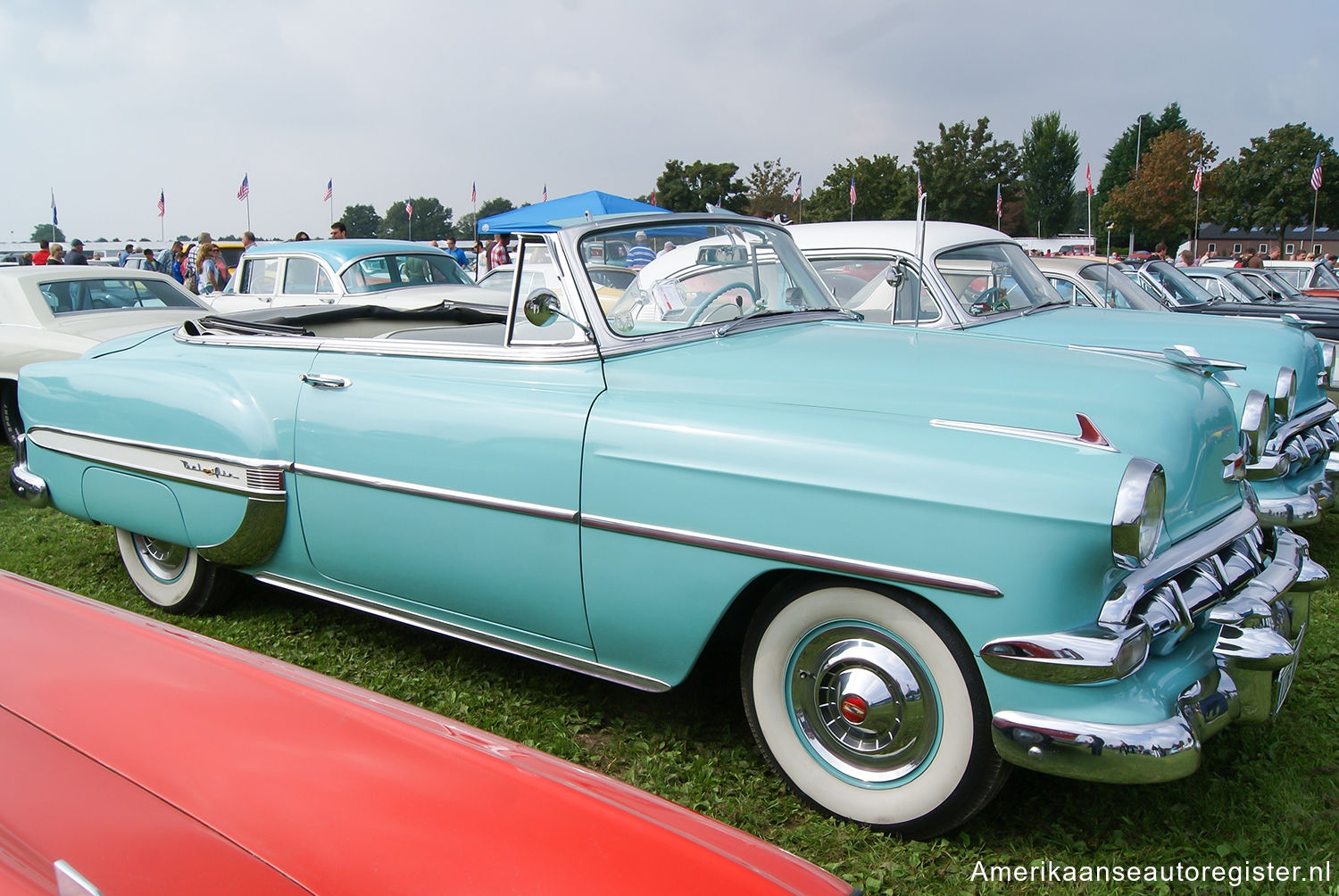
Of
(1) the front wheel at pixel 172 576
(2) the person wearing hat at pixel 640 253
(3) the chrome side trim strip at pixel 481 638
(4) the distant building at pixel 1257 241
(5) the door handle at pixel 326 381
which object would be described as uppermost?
(4) the distant building at pixel 1257 241

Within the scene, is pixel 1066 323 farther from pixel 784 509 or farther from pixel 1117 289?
pixel 784 509

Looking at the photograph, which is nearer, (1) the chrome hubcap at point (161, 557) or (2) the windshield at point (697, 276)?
(2) the windshield at point (697, 276)

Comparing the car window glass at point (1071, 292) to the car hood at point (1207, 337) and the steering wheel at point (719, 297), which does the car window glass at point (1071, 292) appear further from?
the steering wheel at point (719, 297)

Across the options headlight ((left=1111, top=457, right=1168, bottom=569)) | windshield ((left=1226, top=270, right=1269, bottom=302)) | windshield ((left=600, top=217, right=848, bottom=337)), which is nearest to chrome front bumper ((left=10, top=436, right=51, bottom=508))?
windshield ((left=600, top=217, right=848, bottom=337))

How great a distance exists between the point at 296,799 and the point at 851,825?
4.87ft

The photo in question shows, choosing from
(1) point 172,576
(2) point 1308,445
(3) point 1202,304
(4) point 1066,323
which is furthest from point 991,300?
(3) point 1202,304

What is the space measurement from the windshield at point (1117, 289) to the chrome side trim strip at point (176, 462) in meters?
6.08

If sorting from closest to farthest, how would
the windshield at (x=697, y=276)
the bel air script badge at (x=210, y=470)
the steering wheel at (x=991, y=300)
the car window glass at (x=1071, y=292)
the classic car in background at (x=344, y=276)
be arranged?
the windshield at (x=697, y=276) < the bel air script badge at (x=210, y=470) < the steering wheel at (x=991, y=300) < the car window glass at (x=1071, y=292) < the classic car in background at (x=344, y=276)

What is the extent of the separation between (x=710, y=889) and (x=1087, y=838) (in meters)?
1.57

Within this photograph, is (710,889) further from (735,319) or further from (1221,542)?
(735,319)

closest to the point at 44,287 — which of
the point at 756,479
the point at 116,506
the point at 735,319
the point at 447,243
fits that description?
the point at 116,506

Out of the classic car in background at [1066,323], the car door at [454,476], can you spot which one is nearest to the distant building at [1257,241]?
the classic car in background at [1066,323]

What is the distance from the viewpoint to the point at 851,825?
2363mm

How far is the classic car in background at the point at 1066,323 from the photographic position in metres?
4.50
